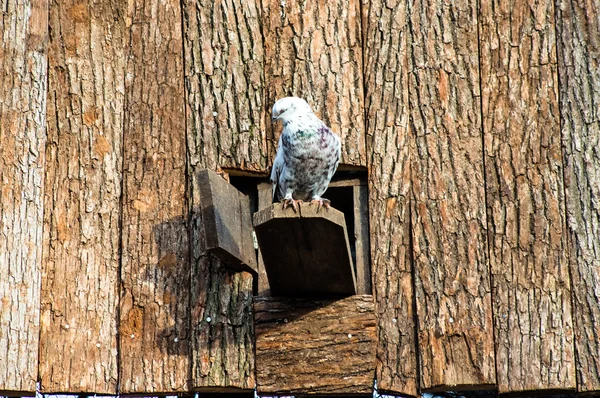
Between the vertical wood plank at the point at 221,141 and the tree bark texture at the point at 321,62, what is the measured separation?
90 mm

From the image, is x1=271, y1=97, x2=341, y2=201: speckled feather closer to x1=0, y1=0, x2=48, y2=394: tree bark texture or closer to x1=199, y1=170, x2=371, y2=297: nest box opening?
x1=199, y1=170, x2=371, y2=297: nest box opening

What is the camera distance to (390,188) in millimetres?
6301

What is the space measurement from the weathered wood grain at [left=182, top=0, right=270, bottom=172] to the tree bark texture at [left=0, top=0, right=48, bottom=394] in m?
0.91

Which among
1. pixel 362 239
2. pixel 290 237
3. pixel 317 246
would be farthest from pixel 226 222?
pixel 362 239

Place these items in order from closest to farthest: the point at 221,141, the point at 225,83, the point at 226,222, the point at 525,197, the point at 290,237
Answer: the point at 290,237
the point at 226,222
the point at 525,197
the point at 221,141
the point at 225,83

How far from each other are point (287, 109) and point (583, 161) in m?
1.75

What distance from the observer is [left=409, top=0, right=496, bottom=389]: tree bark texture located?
19.6 feet

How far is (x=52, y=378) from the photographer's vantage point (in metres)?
5.98

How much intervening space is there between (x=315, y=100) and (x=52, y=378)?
2231 mm

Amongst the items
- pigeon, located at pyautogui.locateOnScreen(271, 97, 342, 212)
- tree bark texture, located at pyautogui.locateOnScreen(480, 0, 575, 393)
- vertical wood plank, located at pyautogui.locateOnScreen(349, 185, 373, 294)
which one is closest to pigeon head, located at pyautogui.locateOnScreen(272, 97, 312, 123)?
pigeon, located at pyautogui.locateOnScreen(271, 97, 342, 212)

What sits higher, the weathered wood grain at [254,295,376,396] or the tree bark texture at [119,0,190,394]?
the tree bark texture at [119,0,190,394]

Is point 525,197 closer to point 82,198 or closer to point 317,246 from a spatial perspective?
point 317,246

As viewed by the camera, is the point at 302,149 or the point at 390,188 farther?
the point at 390,188

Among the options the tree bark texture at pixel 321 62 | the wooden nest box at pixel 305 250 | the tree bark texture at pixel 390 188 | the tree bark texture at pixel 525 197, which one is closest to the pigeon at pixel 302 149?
the tree bark texture at pixel 321 62
